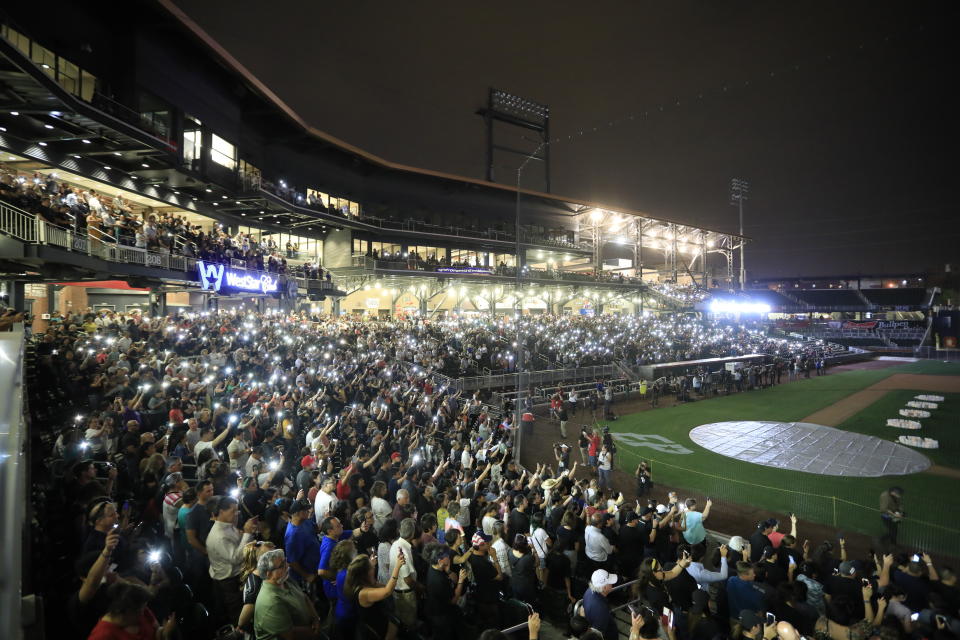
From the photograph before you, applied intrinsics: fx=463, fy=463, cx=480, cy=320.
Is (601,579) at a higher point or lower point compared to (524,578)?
higher

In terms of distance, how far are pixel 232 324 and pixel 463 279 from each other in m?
21.8

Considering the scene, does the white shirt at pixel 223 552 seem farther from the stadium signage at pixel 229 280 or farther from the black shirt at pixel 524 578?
the stadium signage at pixel 229 280

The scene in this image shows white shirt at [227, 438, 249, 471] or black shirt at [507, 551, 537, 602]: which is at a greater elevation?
white shirt at [227, 438, 249, 471]

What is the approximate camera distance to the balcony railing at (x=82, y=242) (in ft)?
38.7

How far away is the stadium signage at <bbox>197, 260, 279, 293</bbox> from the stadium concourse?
17.0 feet

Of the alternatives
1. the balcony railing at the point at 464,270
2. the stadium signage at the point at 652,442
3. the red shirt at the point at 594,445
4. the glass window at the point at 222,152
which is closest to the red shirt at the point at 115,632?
the red shirt at the point at 594,445

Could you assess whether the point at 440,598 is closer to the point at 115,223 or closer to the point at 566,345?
the point at 115,223

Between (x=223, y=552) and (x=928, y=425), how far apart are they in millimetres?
28883

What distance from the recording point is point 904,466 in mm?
16000

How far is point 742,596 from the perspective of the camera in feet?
18.7

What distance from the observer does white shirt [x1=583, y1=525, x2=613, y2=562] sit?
6.64 metres

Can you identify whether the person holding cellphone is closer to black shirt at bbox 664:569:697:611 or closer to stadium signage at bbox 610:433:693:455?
black shirt at bbox 664:569:697:611

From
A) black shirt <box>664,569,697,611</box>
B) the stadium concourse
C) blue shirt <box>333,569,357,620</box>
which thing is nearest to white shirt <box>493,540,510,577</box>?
the stadium concourse

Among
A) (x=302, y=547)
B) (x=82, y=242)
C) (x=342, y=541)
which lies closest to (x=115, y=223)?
(x=82, y=242)
